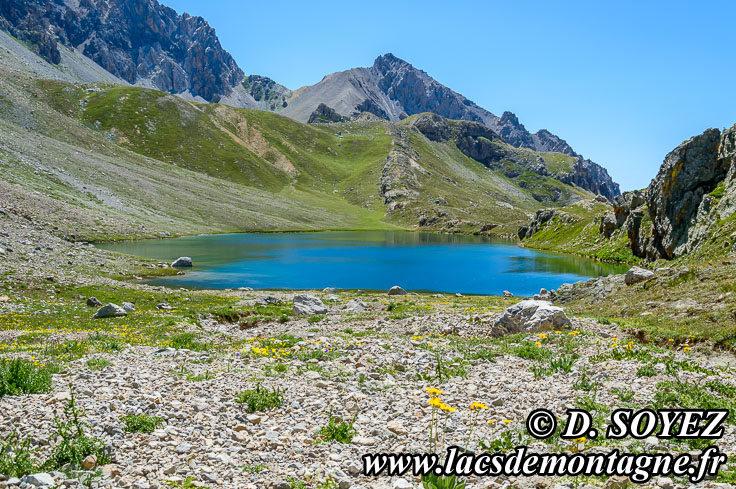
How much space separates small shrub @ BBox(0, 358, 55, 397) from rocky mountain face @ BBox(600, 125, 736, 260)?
65208 mm

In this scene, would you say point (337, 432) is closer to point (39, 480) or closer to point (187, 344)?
point (39, 480)

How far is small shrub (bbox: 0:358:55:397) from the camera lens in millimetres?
9742

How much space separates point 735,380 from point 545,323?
8448 millimetres

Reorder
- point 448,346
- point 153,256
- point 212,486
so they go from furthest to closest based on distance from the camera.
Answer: point 153,256
point 448,346
point 212,486

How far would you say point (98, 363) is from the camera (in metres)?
12.8

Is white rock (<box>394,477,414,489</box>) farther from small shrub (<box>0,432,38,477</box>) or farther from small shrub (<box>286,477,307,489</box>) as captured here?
small shrub (<box>0,432,38,477</box>)

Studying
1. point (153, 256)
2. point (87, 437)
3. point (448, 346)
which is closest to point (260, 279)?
point (153, 256)

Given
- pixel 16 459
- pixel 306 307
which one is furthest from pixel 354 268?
pixel 16 459

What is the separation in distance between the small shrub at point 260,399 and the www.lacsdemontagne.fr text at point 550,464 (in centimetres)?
322

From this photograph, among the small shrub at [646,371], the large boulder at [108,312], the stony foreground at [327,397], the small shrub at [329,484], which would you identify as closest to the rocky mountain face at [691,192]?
the stony foreground at [327,397]

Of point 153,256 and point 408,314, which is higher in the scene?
point 408,314

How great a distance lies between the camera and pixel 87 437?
8039 millimetres

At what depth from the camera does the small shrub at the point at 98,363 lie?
12502 mm

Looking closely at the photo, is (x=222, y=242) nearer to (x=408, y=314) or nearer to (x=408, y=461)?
(x=408, y=314)
